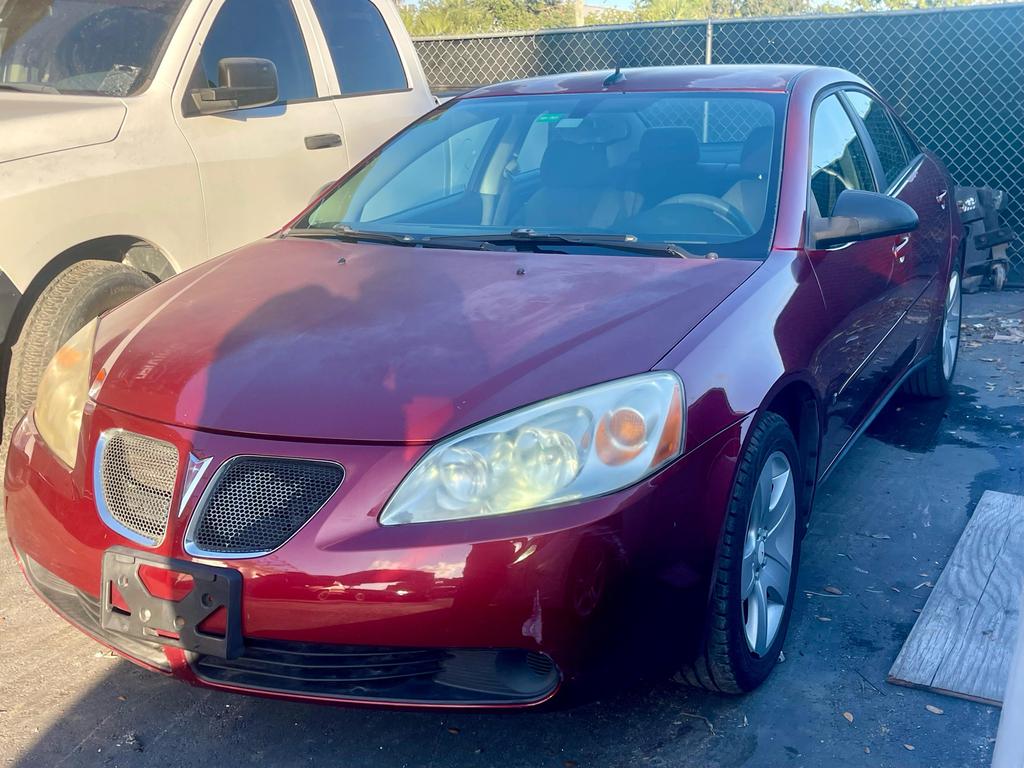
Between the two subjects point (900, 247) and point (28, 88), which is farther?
point (28, 88)

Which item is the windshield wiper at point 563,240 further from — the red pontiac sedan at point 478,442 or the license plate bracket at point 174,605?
the license plate bracket at point 174,605

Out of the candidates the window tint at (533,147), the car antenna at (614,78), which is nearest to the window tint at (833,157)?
the car antenna at (614,78)

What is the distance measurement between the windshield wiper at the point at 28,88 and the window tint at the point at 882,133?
318cm

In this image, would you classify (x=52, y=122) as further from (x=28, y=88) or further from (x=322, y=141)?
(x=322, y=141)

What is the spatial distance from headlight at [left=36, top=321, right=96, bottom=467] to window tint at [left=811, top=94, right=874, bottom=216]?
84.5 inches

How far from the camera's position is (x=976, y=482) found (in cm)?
418

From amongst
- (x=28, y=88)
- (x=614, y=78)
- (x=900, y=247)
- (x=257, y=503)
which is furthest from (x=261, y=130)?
(x=257, y=503)

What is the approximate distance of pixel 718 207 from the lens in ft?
10.7

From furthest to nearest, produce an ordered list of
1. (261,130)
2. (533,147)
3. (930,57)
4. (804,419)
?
(930,57), (261,130), (533,147), (804,419)

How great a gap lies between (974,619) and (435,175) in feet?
7.43

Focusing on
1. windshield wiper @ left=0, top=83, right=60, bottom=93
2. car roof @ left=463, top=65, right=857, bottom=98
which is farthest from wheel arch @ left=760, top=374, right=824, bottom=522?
windshield wiper @ left=0, top=83, right=60, bottom=93

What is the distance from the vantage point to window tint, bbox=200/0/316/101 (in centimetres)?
480

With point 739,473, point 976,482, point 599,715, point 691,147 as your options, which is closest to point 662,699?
point 599,715

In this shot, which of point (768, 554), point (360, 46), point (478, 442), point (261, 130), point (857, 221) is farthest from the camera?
point (360, 46)
